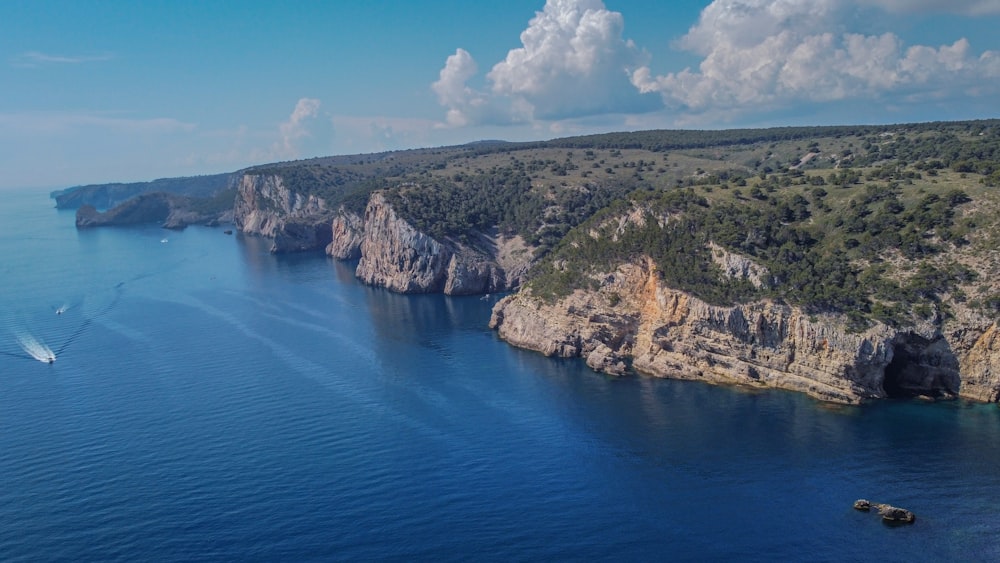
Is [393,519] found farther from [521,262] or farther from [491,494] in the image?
[521,262]

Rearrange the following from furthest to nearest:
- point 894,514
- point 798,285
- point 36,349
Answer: point 36,349
point 798,285
point 894,514

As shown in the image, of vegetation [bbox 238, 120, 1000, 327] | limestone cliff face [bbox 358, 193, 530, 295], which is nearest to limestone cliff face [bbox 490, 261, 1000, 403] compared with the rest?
vegetation [bbox 238, 120, 1000, 327]

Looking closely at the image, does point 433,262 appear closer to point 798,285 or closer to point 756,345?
point 756,345

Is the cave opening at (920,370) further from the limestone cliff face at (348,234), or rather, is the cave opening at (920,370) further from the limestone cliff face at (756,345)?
the limestone cliff face at (348,234)

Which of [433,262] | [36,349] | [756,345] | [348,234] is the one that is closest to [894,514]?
[756,345]

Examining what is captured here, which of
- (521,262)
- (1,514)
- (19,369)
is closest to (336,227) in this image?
(521,262)

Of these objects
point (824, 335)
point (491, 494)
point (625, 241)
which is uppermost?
point (625, 241)
